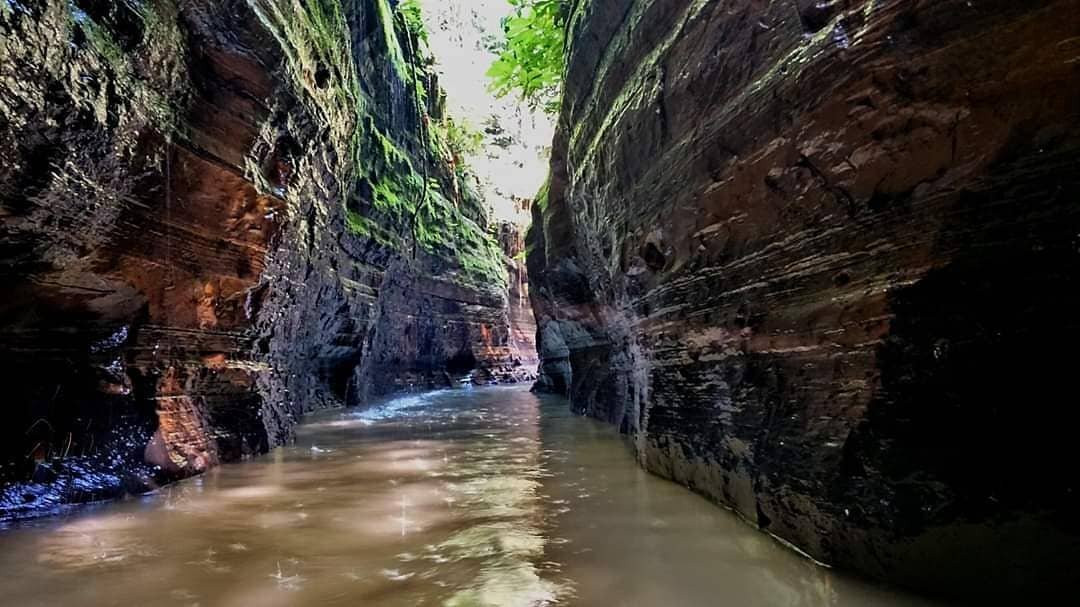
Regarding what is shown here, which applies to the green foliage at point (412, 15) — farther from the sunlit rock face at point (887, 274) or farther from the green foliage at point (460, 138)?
the sunlit rock face at point (887, 274)

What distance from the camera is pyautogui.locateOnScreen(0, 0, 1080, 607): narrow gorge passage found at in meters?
2.01

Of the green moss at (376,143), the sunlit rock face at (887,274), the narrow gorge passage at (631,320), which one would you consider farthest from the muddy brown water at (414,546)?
the green moss at (376,143)

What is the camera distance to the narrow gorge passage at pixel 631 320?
6.58 ft

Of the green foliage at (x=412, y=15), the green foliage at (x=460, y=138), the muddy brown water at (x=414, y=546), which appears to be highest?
the green foliage at (x=412, y=15)

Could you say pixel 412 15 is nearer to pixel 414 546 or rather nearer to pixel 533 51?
pixel 533 51

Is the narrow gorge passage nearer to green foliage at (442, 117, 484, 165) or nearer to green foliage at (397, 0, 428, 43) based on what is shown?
green foliage at (397, 0, 428, 43)

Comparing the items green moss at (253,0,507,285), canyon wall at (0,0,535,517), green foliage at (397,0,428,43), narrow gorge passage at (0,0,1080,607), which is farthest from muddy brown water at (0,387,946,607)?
green foliage at (397,0,428,43)

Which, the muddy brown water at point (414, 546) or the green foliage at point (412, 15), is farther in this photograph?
the green foliage at point (412, 15)

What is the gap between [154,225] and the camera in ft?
14.3

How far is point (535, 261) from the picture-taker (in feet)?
37.2

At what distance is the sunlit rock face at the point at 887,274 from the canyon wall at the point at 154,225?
362 centimetres

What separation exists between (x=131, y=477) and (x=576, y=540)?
337 cm

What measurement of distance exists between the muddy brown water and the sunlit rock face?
37 centimetres

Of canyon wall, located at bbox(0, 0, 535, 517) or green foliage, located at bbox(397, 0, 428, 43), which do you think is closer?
canyon wall, located at bbox(0, 0, 535, 517)
